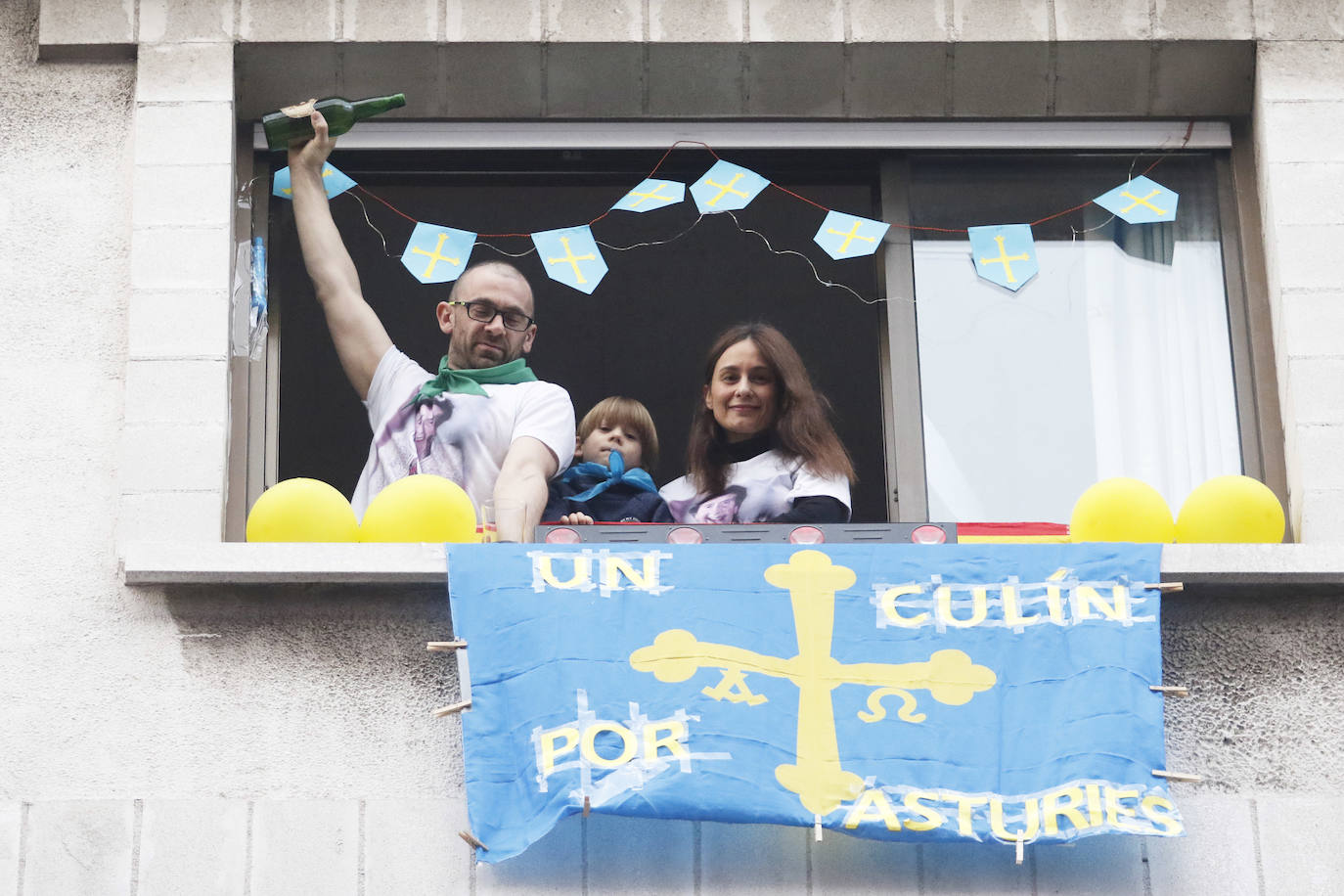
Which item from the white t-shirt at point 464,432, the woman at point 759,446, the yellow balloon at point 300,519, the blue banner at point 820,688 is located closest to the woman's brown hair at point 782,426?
the woman at point 759,446

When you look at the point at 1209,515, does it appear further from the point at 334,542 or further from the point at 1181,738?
the point at 334,542

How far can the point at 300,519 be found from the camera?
15.8 feet

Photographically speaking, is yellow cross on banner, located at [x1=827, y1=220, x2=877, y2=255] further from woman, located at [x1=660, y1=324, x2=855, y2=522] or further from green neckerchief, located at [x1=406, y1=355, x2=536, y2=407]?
green neckerchief, located at [x1=406, y1=355, x2=536, y2=407]

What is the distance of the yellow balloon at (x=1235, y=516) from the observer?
4871 millimetres

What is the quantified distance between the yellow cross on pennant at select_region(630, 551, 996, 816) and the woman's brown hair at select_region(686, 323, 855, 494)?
0.96 m

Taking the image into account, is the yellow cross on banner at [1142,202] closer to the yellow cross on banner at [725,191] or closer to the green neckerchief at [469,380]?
the yellow cross on banner at [725,191]

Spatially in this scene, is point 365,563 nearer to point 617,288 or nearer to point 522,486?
point 522,486

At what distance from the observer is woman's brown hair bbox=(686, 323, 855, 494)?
559 cm

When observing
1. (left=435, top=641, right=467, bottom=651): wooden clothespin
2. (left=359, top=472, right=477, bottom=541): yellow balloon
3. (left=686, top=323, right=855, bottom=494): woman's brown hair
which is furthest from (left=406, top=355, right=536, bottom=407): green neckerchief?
(left=435, top=641, right=467, bottom=651): wooden clothespin

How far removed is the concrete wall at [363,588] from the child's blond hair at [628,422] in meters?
0.99

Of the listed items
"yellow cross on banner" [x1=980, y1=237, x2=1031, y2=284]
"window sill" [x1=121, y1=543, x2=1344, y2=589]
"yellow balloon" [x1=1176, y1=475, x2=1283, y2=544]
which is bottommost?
"window sill" [x1=121, y1=543, x2=1344, y2=589]

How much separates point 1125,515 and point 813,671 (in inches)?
39.1

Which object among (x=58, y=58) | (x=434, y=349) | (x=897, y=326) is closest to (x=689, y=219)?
(x=434, y=349)

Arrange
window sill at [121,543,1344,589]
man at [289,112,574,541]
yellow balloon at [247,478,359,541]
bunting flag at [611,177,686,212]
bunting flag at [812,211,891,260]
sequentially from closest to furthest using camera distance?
window sill at [121,543,1344,589], yellow balloon at [247,478,359,541], man at [289,112,574,541], bunting flag at [812,211,891,260], bunting flag at [611,177,686,212]
